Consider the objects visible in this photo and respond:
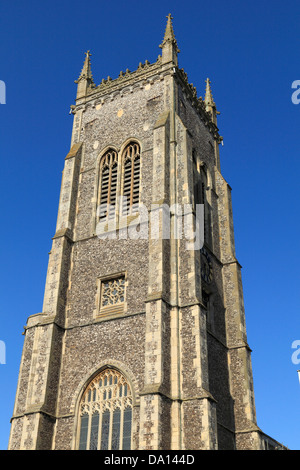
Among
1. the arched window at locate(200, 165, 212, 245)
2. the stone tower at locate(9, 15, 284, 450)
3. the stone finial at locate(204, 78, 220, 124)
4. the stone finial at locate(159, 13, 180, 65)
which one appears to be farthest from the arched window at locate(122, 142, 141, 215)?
the stone finial at locate(204, 78, 220, 124)

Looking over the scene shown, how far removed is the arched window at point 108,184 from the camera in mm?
25875

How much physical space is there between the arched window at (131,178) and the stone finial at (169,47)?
5.53m

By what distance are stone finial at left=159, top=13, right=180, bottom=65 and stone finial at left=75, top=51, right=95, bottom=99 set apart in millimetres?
4963

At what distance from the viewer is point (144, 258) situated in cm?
2275

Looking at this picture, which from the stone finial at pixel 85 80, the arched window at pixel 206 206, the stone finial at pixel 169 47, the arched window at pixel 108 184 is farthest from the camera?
the stone finial at pixel 85 80

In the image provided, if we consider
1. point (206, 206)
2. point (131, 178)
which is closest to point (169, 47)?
point (131, 178)

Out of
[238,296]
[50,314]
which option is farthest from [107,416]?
[238,296]

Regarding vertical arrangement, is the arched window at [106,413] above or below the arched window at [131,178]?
below

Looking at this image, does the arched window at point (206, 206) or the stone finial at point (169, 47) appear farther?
the stone finial at point (169, 47)

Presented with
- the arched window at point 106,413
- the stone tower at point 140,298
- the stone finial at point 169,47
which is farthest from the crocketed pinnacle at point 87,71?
the arched window at point 106,413

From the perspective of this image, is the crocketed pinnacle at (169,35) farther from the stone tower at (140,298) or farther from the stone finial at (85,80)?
the stone finial at (85,80)

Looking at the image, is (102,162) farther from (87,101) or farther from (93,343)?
(93,343)

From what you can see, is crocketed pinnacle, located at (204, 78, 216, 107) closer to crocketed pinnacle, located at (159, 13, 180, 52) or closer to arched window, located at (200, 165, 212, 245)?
crocketed pinnacle, located at (159, 13, 180, 52)

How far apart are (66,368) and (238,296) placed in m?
8.90
